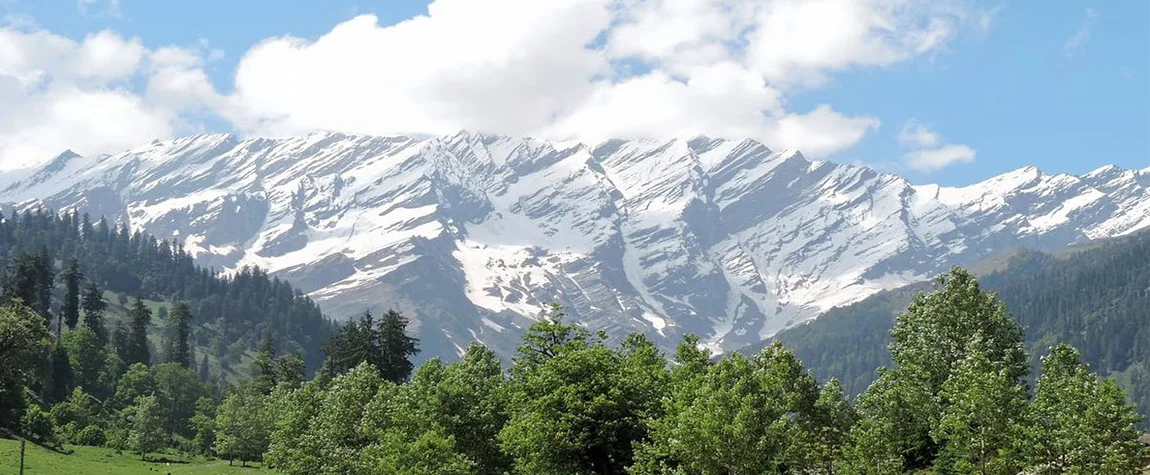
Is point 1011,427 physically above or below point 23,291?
below

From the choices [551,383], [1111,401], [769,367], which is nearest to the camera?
[1111,401]

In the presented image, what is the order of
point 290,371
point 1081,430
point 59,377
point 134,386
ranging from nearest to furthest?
point 1081,430, point 290,371, point 59,377, point 134,386

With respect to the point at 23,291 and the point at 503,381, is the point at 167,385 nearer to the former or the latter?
the point at 23,291

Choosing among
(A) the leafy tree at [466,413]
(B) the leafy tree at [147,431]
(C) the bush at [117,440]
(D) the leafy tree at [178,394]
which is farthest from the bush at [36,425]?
(A) the leafy tree at [466,413]

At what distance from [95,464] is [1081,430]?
307 ft

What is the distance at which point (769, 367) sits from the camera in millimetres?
90688

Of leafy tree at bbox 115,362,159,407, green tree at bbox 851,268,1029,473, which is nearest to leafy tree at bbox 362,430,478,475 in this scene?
green tree at bbox 851,268,1029,473

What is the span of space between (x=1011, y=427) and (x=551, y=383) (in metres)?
32.0

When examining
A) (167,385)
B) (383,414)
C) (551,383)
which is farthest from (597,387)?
(167,385)

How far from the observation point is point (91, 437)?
5787 inches

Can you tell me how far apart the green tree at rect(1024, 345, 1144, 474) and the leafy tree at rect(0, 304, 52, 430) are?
105 meters

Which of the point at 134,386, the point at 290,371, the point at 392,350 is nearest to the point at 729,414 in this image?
the point at 392,350

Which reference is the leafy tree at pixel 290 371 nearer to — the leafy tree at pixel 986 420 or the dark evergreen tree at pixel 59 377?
the dark evergreen tree at pixel 59 377

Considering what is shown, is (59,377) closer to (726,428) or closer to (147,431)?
(147,431)
